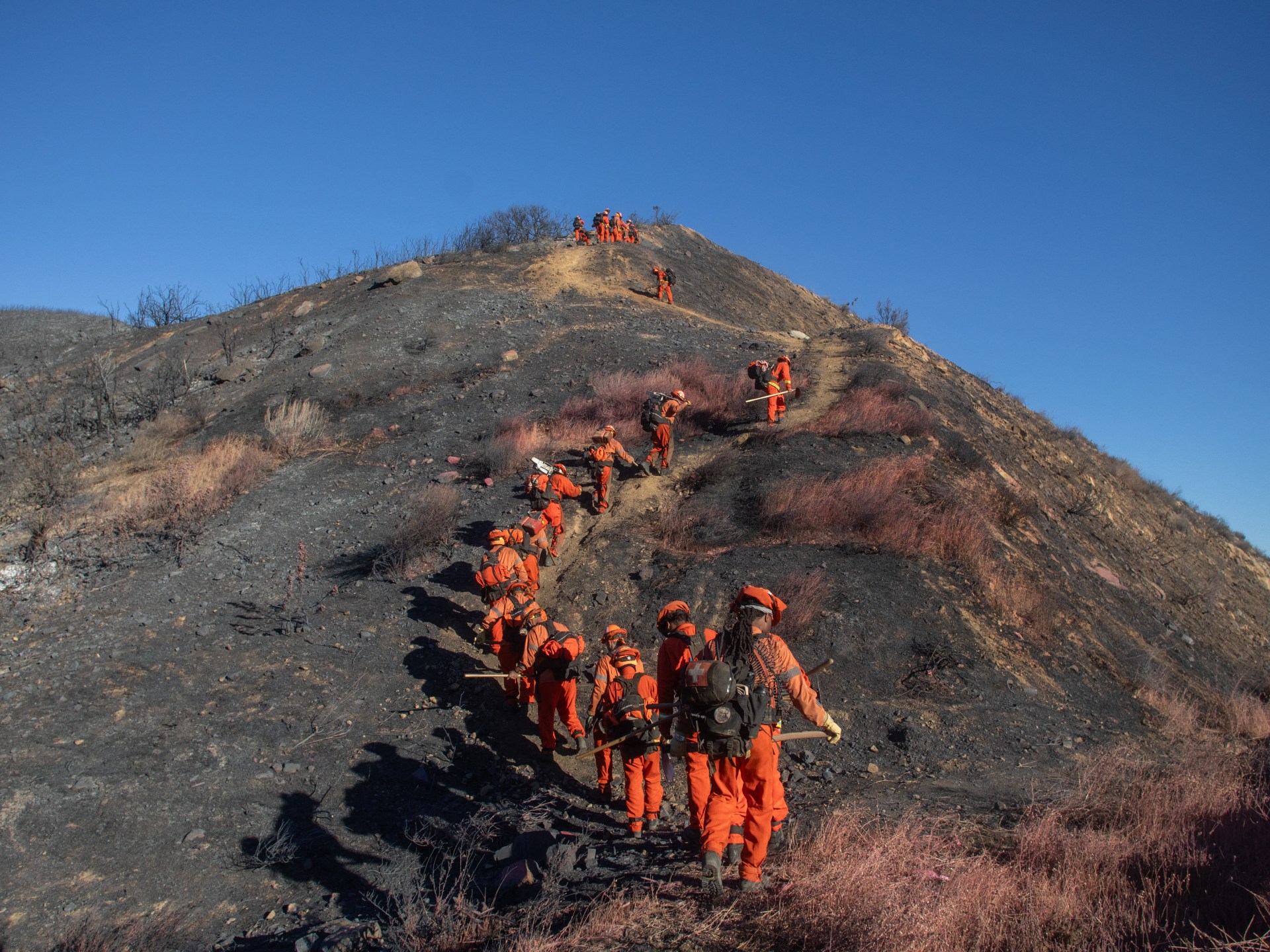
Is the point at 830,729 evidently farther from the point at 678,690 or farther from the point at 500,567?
the point at 500,567

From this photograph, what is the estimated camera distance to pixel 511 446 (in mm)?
13930

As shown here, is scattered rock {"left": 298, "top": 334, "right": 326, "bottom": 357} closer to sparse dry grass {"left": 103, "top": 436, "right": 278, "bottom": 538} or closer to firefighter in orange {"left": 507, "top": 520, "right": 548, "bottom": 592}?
sparse dry grass {"left": 103, "top": 436, "right": 278, "bottom": 538}

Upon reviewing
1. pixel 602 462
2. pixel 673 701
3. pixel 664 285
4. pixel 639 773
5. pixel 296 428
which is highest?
pixel 664 285

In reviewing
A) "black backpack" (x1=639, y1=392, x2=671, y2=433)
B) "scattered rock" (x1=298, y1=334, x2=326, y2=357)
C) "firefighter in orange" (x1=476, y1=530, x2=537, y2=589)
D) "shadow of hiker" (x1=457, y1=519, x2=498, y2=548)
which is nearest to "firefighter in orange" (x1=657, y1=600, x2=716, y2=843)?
"firefighter in orange" (x1=476, y1=530, x2=537, y2=589)

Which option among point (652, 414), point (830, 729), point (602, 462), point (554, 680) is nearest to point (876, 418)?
point (652, 414)

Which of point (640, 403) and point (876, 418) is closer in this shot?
point (876, 418)

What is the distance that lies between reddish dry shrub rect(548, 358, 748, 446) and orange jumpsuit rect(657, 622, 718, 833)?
29.4ft

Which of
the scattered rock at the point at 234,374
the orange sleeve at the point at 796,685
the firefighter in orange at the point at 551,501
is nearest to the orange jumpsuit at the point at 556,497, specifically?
the firefighter in orange at the point at 551,501

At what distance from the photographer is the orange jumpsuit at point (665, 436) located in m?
13.2

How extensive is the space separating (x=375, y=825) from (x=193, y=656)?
379cm

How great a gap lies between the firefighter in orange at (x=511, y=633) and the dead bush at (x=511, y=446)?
185 inches

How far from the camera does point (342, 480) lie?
13.6m

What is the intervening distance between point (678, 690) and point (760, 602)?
1.03m

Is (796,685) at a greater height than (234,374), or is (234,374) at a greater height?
(234,374)
